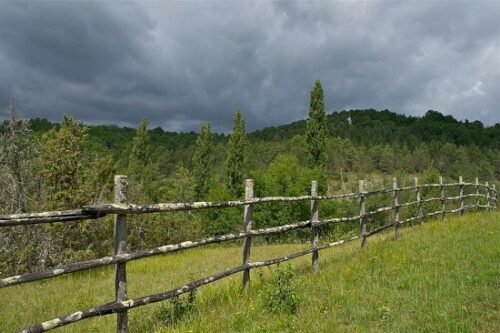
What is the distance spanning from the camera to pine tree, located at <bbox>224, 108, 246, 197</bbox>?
200ft

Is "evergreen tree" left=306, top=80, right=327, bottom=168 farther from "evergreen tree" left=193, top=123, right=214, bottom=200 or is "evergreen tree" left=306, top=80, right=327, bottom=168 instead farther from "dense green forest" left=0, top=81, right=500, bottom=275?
"evergreen tree" left=193, top=123, right=214, bottom=200

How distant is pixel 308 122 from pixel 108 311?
52745 millimetres

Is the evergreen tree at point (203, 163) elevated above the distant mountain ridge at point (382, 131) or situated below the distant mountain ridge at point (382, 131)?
below

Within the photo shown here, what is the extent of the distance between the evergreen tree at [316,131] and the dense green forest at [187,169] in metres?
0.13

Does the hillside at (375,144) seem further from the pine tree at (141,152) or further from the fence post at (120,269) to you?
the fence post at (120,269)

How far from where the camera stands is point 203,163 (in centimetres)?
6450

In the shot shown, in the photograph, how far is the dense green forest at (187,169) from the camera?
15180 mm

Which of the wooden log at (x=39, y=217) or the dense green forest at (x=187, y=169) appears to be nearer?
the wooden log at (x=39, y=217)

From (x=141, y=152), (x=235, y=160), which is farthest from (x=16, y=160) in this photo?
(x=141, y=152)

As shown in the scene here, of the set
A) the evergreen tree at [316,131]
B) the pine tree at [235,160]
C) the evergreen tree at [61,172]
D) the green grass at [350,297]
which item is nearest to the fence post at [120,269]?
the green grass at [350,297]

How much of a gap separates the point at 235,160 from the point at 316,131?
1263 cm

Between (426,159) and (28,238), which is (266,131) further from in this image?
(28,238)

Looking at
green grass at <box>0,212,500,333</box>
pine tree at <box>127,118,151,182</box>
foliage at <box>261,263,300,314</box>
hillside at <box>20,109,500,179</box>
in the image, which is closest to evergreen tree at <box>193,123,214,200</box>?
pine tree at <box>127,118,151,182</box>

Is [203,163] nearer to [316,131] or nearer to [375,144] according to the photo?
[316,131]
